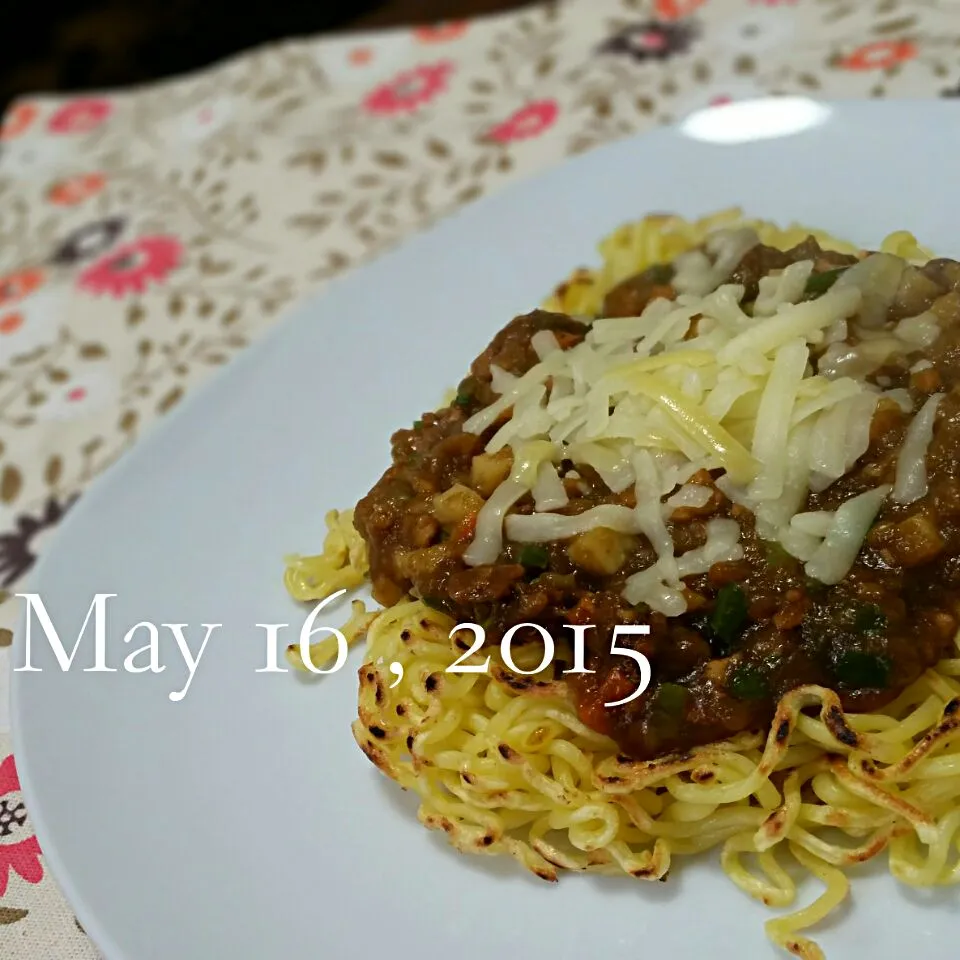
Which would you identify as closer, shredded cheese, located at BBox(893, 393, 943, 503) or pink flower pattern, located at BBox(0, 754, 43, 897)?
shredded cheese, located at BBox(893, 393, 943, 503)

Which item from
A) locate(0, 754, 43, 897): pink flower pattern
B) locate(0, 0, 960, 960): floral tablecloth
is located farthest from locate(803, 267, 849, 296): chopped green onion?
locate(0, 754, 43, 897): pink flower pattern

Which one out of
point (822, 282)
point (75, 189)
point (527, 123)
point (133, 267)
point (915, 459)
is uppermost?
point (822, 282)

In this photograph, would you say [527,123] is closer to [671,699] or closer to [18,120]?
[18,120]

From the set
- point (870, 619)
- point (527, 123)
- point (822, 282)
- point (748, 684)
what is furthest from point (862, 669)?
point (527, 123)

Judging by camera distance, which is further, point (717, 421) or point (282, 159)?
point (282, 159)

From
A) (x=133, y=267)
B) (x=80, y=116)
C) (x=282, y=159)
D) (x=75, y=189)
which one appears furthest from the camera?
(x=80, y=116)

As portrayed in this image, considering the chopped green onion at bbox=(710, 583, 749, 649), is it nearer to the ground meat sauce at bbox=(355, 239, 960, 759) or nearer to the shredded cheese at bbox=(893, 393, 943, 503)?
the ground meat sauce at bbox=(355, 239, 960, 759)

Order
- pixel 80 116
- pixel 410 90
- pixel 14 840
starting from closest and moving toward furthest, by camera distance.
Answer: pixel 14 840, pixel 410 90, pixel 80 116

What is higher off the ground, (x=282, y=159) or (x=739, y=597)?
(x=739, y=597)
